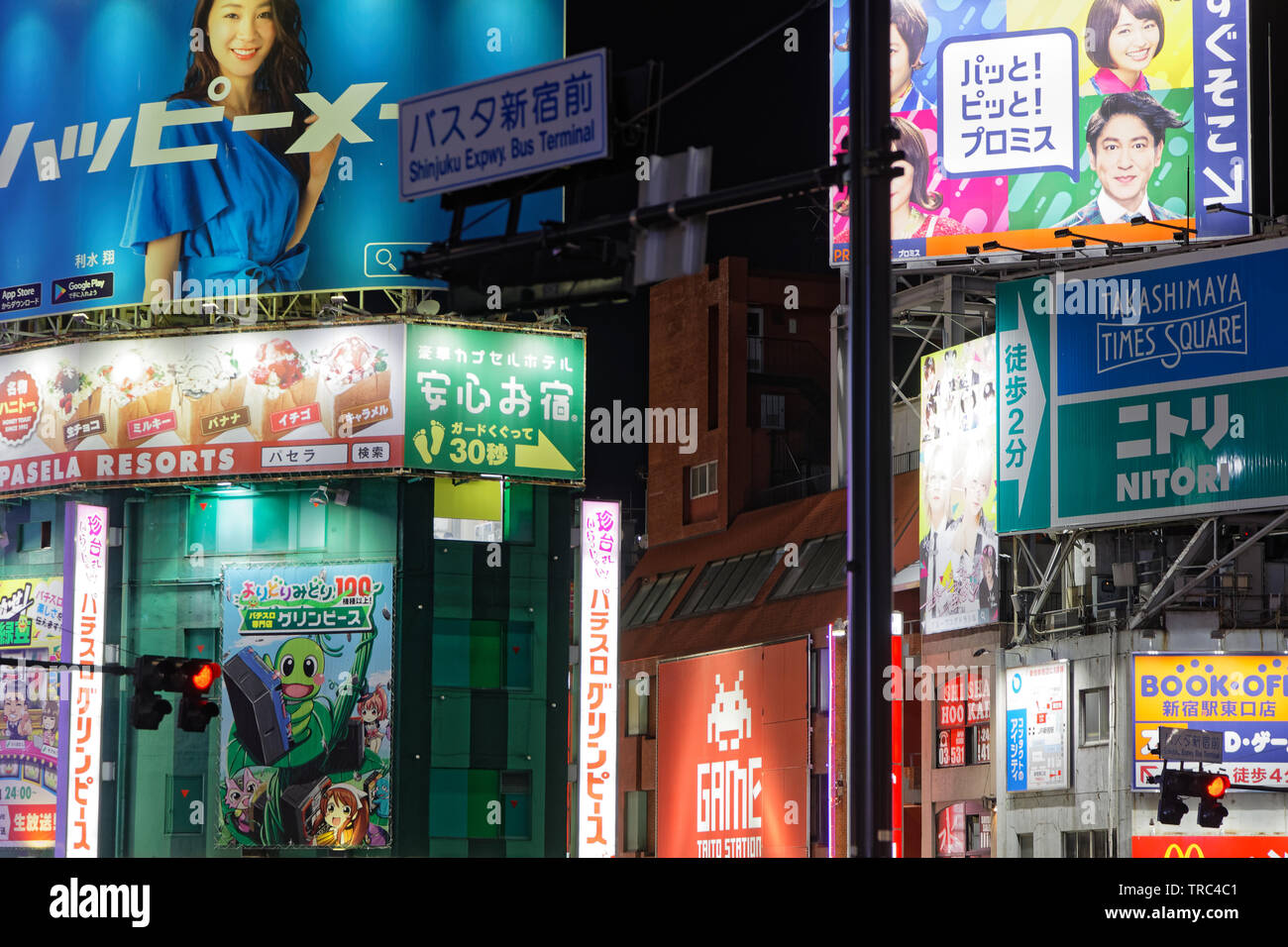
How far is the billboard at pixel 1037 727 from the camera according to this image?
4756 centimetres

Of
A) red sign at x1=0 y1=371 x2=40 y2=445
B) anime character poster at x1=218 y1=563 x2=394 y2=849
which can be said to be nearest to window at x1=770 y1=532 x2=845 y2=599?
anime character poster at x1=218 y1=563 x2=394 y2=849

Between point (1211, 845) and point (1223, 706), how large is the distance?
3.13m

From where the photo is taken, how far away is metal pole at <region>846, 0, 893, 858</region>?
1205cm

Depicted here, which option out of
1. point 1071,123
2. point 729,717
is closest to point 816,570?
point 729,717

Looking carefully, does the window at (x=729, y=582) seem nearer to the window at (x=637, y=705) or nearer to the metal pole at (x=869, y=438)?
the window at (x=637, y=705)

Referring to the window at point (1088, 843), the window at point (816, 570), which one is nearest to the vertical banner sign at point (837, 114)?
the window at point (816, 570)

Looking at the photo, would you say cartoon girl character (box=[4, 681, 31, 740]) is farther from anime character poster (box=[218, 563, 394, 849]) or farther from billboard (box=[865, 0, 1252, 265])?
billboard (box=[865, 0, 1252, 265])

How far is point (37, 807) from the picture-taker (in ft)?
160

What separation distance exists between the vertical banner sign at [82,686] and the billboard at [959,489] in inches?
847

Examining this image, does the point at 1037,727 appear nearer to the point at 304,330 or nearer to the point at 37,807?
the point at 304,330

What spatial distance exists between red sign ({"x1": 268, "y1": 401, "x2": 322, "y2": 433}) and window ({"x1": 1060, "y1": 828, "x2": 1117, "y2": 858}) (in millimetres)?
20712

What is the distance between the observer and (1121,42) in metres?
52.2
